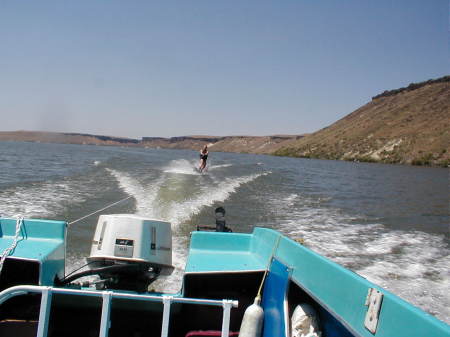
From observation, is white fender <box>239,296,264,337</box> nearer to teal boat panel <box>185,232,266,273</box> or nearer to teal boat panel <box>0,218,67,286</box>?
teal boat panel <box>185,232,266,273</box>

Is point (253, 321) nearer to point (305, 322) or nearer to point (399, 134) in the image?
point (305, 322)

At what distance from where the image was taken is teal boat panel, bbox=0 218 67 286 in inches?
159

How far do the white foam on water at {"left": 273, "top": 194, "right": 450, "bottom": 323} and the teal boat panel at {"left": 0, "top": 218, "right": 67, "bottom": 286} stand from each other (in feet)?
17.3

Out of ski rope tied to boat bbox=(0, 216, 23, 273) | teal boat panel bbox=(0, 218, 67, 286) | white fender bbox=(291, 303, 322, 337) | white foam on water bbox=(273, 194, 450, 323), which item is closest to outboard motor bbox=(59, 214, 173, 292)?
teal boat panel bbox=(0, 218, 67, 286)

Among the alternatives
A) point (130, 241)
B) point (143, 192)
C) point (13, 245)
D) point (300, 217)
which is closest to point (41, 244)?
point (13, 245)

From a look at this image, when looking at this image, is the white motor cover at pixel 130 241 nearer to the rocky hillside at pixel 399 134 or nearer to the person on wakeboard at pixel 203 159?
the person on wakeboard at pixel 203 159

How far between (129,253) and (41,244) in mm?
1088

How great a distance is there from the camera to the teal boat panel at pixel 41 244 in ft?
13.2

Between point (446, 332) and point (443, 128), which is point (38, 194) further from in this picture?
point (443, 128)

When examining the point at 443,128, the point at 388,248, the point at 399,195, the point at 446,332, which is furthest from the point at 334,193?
the point at 443,128

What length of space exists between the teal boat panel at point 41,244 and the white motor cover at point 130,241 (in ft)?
1.40

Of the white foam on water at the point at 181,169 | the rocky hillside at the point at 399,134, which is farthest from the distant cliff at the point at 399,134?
the white foam on water at the point at 181,169

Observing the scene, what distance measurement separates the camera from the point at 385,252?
954 centimetres

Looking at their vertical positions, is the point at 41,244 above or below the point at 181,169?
above
